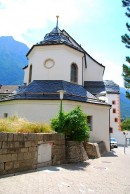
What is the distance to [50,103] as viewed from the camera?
19.8 meters

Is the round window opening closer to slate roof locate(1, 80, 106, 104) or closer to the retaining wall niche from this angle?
slate roof locate(1, 80, 106, 104)

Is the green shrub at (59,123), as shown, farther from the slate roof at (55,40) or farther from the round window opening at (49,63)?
the slate roof at (55,40)

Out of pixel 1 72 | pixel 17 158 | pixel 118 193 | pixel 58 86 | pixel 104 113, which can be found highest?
pixel 1 72

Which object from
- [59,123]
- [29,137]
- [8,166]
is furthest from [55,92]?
[8,166]

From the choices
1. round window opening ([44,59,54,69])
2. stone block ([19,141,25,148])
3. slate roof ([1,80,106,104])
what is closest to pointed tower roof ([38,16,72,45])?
round window opening ([44,59,54,69])

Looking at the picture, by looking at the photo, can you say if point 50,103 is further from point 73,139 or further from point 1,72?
point 1,72

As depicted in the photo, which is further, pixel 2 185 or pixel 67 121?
pixel 67 121

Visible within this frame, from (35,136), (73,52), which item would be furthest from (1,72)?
(35,136)

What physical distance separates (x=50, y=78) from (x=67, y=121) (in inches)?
366

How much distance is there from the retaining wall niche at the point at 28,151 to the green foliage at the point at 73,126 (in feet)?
3.44

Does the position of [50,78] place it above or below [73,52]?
below

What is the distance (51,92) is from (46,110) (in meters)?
1.63

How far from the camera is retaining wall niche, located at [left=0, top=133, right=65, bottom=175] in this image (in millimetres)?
9109

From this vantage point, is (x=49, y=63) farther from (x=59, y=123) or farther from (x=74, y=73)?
(x=59, y=123)
